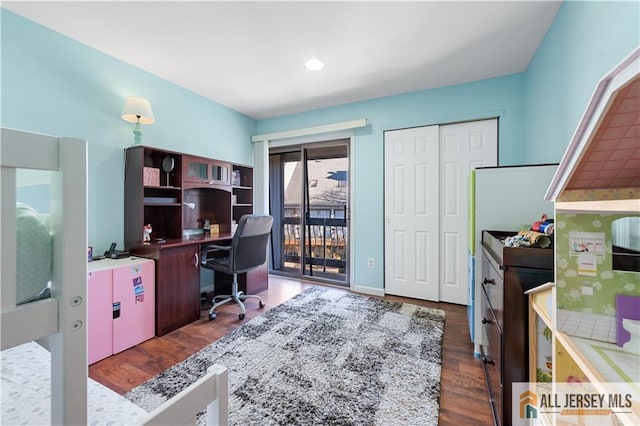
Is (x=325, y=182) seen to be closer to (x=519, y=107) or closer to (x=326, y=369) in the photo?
(x=519, y=107)

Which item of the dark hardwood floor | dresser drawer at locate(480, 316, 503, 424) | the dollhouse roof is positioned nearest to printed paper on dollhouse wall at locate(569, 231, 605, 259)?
the dollhouse roof

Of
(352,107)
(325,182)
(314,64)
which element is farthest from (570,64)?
(325,182)

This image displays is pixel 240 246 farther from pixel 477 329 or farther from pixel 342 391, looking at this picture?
pixel 477 329

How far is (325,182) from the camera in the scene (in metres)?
3.91

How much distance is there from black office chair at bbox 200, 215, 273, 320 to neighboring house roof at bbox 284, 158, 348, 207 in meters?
1.28

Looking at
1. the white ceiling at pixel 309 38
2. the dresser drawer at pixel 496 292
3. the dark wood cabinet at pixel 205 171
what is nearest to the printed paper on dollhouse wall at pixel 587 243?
the dresser drawer at pixel 496 292

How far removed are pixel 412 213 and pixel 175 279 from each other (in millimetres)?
2589

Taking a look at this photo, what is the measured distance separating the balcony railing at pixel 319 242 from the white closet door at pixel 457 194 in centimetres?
143

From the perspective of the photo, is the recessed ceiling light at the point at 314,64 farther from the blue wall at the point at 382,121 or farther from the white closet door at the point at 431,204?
the white closet door at the point at 431,204

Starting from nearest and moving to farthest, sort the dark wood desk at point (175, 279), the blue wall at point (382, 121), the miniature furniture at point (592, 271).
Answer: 1. the miniature furniture at point (592, 271)
2. the dark wood desk at point (175, 279)
3. the blue wall at point (382, 121)

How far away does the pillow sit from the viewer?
52 centimetres

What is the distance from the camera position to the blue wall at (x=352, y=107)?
1554 mm

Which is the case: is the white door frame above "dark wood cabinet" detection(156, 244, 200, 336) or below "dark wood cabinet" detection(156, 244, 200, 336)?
above

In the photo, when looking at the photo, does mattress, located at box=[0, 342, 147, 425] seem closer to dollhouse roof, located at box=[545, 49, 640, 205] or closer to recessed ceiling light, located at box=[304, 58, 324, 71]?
dollhouse roof, located at box=[545, 49, 640, 205]
